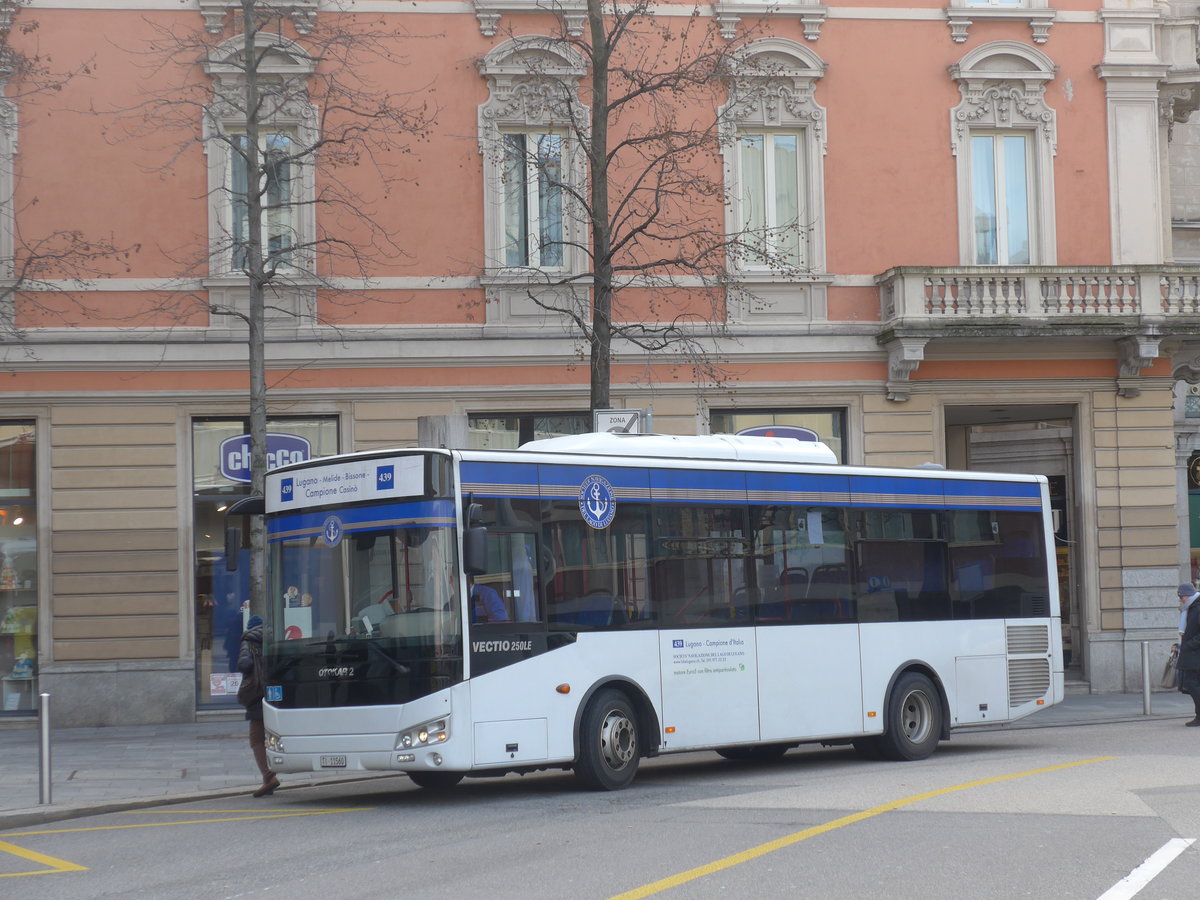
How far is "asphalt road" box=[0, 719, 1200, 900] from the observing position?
27.8 ft

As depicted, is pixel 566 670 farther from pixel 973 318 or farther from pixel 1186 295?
pixel 1186 295

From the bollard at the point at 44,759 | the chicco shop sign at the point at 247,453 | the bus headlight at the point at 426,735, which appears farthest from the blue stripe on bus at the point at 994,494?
the chicco shop sign at the point at 247,453

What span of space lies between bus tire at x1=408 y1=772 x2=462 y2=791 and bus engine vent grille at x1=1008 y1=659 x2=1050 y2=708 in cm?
616

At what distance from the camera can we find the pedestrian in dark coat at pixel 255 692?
14.2 meters

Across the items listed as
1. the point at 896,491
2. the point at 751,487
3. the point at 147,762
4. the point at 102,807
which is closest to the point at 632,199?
the point at 896,491

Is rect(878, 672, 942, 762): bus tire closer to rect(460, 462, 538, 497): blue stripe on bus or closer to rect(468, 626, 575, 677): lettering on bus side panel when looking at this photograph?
rect(468, 626, 575, 677): lettering on bus side panel

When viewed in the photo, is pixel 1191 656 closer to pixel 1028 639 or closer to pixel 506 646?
pixel 1028 639

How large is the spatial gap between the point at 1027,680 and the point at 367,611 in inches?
316

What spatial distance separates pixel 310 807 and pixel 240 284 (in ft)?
35.6

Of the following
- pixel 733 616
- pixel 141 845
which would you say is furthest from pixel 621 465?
pixel 141 845

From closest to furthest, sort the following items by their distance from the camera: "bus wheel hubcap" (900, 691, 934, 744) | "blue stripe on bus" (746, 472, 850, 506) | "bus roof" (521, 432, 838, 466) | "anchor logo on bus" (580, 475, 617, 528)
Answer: "anchor logo on bus" (580, 475, 617, 528)
"bus roof" (521, 432, 838, 466)
"blue stripe on bus" (746, 472, 850, 506)
"bus wheel hubcap" (900, 691, 934, 744)

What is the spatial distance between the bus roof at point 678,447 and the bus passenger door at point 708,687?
160cm

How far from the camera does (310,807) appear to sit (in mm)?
13164

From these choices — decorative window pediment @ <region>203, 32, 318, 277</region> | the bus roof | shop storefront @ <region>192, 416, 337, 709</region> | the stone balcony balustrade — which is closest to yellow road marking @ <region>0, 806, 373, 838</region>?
the bus roof
